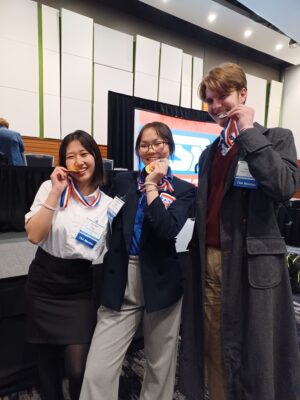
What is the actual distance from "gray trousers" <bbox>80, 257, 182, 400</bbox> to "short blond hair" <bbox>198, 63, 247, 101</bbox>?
2.38 feet

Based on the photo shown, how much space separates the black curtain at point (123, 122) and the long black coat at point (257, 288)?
136 inches

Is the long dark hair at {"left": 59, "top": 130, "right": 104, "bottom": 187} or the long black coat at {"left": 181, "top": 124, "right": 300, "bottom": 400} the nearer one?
the long black coat at {"left": 181, "top": 124, "right": 300, "bottom": 400}

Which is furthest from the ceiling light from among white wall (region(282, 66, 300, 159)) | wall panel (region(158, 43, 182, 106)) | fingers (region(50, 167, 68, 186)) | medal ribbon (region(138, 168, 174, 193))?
fingers (region(50, 167, 68, 186))

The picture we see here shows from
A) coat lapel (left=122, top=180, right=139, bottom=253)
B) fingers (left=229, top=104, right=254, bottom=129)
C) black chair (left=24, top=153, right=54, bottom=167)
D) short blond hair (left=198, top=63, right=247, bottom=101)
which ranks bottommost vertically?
coat lapel (left=122, top=180, right=139, bottom=253)

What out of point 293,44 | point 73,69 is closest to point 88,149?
point 73,69

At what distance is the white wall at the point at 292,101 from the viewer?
845 cm

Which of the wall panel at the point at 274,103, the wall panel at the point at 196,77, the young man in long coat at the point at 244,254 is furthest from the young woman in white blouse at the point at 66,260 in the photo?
the wall panel at the point at 274,103

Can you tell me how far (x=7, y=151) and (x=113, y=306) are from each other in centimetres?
272

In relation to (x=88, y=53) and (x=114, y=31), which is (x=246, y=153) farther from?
(x=114, y=31)

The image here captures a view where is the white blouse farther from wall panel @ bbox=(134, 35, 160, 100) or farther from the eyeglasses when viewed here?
wall panel @ bbox=(134, 35, 160, 100)

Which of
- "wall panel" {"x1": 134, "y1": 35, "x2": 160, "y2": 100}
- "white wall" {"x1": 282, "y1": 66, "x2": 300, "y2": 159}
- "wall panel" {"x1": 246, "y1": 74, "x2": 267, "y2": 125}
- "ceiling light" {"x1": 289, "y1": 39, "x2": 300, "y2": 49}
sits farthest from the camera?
"white wall" {"x1": 282, "y1": 66, "x2": 300, "y2": 159}

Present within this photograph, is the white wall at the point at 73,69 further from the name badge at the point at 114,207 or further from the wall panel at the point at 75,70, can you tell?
the name badge at the point at 114,207

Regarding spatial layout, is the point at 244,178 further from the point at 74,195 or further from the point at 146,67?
the point at 146,67

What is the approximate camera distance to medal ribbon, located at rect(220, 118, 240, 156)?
928 mm
